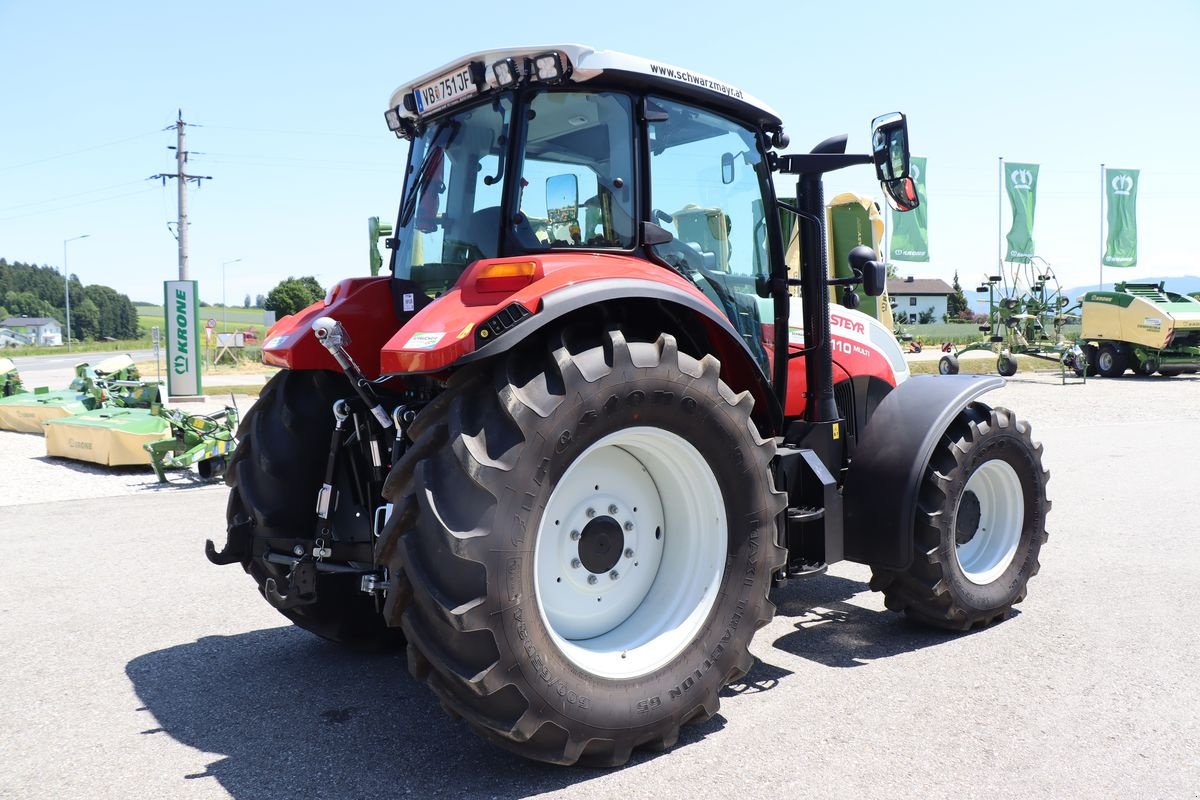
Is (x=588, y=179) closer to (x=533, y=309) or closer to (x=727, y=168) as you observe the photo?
(x=727, y=168)

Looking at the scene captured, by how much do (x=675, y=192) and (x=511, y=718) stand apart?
2225 mm

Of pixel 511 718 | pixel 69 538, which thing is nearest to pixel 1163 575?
pixel 511 718

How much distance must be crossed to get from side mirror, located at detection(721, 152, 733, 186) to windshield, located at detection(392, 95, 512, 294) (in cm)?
108

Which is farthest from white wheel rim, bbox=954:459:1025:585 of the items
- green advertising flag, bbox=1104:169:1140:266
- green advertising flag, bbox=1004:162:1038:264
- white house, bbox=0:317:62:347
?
white house, bbox=0:317:62:347

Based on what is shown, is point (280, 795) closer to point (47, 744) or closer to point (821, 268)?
point (47, 744)

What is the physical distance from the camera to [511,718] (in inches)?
111

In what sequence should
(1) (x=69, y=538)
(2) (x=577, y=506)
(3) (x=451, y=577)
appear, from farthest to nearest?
(1) (x=69, y=538) → (2) (x=577, y=506) → (3) (x=451, y=577)

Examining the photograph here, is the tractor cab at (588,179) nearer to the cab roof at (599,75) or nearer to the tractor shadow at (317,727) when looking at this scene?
the cab roof at (599,75)

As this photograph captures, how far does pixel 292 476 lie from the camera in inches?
156

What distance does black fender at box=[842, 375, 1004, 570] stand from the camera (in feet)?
13.6

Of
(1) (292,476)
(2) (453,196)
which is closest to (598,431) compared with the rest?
(2) (453,196)

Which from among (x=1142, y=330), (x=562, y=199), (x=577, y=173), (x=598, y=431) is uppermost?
(x=577, y=173)

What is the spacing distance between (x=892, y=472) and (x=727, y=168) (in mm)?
1579

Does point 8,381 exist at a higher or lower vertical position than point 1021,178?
lower
